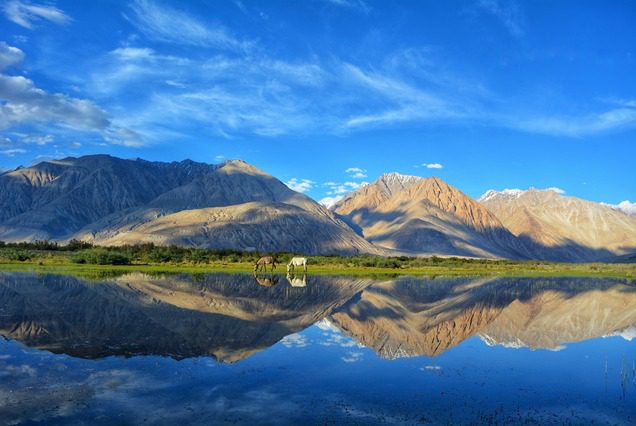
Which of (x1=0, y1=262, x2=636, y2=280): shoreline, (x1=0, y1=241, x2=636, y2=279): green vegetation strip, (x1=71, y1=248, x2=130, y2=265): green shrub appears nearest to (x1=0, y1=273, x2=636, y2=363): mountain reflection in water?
(x1=0, y1=262, x2=636, y2=280): shoreline

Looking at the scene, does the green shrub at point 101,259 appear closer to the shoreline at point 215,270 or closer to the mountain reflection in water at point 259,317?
the shoreline at point 215,270

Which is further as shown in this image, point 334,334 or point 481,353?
point 334,334

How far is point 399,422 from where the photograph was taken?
12492mm

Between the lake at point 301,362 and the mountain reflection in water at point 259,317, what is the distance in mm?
142

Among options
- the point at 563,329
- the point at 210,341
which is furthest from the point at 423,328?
the point at 210,341

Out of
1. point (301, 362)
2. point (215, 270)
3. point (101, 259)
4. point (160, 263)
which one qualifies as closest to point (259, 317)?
point (301, 362)

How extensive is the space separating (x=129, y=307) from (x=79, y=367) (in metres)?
12.2

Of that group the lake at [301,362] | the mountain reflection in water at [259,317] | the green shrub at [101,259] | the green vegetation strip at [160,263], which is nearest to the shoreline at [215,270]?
the green vegetation strip at [160,263]

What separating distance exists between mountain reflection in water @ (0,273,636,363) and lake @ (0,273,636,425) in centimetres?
14

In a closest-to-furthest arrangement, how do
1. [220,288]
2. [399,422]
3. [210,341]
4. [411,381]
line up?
[399,422]
[411,381]
[210,341]
[220,288]

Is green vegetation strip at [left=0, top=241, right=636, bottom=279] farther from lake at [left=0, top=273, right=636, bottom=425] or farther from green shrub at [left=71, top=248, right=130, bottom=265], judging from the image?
lake at [left=0, top=273, right=636, bottom=425]

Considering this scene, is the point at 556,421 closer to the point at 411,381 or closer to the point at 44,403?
the point at 411,381

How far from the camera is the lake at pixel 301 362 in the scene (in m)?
13.1

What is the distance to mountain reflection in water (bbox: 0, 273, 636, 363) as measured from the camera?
20.4 meters
